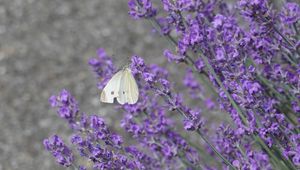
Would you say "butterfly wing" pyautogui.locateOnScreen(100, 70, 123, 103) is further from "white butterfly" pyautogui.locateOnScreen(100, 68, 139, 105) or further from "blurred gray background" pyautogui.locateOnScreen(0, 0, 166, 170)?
"blurred gray background" pyautogui.locateOnScreen(0, 0, 166, 170)

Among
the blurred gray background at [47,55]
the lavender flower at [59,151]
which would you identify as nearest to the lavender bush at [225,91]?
the lavender flower at [59,151]

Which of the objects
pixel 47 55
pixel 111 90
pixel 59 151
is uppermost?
pixel 47 55

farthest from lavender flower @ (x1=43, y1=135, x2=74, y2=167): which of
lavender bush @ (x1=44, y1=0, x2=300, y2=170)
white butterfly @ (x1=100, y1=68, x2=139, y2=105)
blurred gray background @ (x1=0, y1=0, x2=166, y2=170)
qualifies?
blurred gray background @ (x1=0, y1=0, x2=166, y2=170)

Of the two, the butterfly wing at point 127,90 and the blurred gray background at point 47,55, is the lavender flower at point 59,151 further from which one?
the blurred gray background at point 47,55

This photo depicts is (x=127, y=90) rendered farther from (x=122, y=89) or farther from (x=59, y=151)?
(x=59, y=151)

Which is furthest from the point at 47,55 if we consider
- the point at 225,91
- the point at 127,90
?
the point at 225,91

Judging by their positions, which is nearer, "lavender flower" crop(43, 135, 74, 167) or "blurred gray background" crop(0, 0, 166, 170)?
"lavender flower" crop(43, 135, 74, 167)
